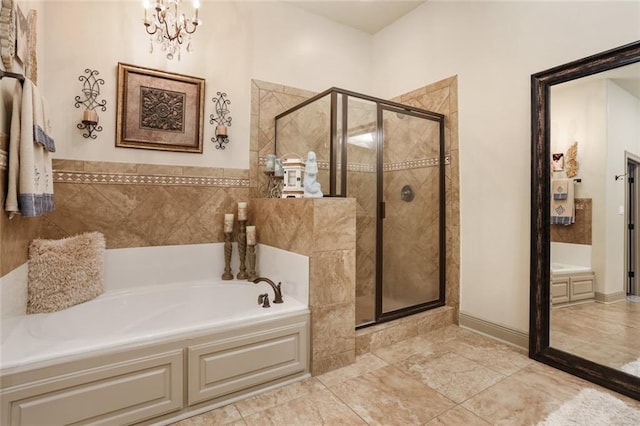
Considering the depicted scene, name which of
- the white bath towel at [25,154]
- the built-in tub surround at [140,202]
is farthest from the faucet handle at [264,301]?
the white bath towel at [25,154]

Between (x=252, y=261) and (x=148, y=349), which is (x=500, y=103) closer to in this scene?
(x=252, y=261)

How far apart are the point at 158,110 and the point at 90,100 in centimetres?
47

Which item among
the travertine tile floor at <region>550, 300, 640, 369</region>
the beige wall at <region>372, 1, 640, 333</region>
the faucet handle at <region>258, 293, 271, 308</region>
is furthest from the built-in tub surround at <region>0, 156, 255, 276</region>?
the travertine tile floor at <region>550, 300, 640, 369</region>

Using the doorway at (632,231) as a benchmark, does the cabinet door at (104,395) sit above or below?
below

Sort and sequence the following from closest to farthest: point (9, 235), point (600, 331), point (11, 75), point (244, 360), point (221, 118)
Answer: point (11, 75)
point (9, 235)
point (244, 360)
point (600, 331)
point (221, 118)

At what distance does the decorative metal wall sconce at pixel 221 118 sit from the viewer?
2814 millimetres

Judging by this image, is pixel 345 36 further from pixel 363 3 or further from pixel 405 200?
pixel 405 200

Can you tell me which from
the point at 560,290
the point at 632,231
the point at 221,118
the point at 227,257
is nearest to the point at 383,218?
the point at 560,290

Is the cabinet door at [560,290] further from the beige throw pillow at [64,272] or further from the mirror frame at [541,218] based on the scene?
the beige throw pillow at [64,272]

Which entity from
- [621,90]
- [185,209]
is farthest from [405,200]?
[185,209]

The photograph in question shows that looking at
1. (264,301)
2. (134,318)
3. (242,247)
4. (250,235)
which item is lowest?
(134,318)

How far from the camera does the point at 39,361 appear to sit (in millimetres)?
1295

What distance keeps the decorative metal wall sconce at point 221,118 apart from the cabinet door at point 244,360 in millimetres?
1802

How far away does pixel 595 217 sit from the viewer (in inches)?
77.9
